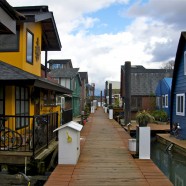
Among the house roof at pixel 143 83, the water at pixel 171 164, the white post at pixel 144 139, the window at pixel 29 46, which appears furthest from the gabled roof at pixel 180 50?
the house roof at pixel 143 83

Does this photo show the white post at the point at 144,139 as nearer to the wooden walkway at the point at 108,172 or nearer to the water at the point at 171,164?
the wooden walkway at the point at 108,172

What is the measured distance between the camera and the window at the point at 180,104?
16.5 meters

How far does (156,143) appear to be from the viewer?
758 inches

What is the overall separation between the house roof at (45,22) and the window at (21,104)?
2.71 meters

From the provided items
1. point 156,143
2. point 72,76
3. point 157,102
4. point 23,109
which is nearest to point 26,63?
point 23,109

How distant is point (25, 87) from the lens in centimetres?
1255

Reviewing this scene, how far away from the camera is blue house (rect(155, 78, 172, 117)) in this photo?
28578 mm

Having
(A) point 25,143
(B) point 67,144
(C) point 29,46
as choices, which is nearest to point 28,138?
(A) point 25,143

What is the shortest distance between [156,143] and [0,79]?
12.4 metres

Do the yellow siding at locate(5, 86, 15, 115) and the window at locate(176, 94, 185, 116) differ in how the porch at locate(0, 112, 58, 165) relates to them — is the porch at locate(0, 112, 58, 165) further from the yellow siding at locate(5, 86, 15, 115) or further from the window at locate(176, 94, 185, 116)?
the window at locate(176, 94, 185, 116)

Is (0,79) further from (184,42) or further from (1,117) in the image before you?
(184,42)

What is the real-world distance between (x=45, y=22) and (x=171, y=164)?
8867 mm

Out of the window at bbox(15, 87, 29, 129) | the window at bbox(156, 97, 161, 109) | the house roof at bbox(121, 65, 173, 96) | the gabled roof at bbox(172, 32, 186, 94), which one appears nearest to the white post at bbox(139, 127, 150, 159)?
the window at bbox(15, 87, 29, 129)

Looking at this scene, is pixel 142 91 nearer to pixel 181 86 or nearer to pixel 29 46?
pixel 181 86
